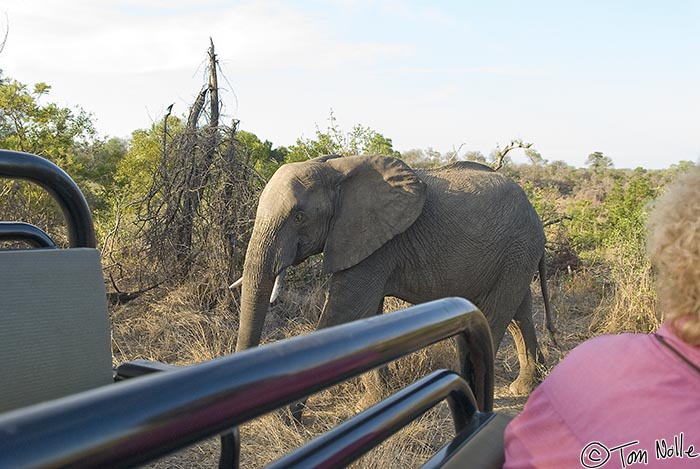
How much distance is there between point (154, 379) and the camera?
1.35ft

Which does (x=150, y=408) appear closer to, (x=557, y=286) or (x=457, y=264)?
(x=457, y=264)

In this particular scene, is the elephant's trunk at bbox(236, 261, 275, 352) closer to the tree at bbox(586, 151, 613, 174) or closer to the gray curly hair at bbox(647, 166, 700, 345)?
the gray curly hair at bbox(647, 166, 700, 345)

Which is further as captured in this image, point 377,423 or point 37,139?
point 37,139

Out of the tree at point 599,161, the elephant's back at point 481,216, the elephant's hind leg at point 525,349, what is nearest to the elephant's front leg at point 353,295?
the elephant's back at point 481,216

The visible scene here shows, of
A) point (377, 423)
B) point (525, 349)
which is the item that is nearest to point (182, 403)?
point (377, 423)

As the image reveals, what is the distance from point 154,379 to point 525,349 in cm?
488

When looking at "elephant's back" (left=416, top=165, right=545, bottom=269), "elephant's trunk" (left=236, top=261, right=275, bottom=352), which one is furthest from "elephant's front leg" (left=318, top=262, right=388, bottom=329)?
"elephant's back" (left=416, top=165, right=545, bottom=269)

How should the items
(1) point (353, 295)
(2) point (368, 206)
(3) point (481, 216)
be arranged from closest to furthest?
(1) point (353, 295) → (2) point (368, 206) → (3) point (481, 216)

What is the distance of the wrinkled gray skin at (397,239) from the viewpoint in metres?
3.96

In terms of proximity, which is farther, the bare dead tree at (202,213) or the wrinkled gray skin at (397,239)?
the bare dead tree at (202,213)

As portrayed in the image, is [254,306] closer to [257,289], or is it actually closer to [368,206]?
[257,289]

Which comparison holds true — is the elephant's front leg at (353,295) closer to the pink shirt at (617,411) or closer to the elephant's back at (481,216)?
the elephant's back at (481,216)

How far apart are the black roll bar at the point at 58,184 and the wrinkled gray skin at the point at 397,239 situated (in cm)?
224

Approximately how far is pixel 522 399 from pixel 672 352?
3.90 metres
